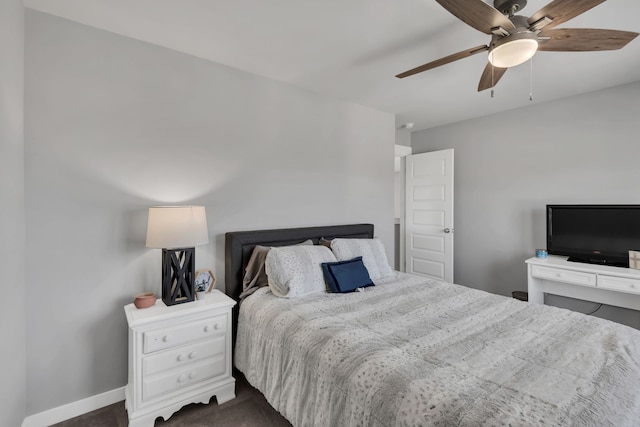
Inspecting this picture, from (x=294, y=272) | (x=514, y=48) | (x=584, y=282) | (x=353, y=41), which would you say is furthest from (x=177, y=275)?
(x=584, y=282)

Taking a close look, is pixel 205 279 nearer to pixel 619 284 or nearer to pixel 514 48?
pixel 514 48

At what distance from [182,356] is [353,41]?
246 centimetres

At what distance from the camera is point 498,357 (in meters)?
1.34

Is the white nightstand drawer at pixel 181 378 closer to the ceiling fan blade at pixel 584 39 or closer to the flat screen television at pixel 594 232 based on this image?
the ceiling fan blade at pixel 584 39

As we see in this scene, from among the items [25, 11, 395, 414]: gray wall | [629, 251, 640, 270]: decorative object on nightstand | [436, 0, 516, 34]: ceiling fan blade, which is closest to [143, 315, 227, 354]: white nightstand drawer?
[25, 11, 395, 414]: gray wall

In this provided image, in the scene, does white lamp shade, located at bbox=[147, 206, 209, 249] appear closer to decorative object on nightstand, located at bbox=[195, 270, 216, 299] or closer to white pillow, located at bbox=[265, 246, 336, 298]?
decorative object on nightstand, located at bbox=[195, 270, 216, 299]

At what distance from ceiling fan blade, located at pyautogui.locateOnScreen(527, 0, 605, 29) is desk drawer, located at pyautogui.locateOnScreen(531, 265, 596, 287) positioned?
232 cm

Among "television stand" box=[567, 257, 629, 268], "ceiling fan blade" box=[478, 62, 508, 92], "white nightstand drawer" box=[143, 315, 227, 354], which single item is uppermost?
"ceiling fan blade" box=[478, 62, 508, 92]

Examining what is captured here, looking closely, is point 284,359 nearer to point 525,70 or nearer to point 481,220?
point 525,70

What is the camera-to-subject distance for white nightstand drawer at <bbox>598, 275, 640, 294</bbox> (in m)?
2.49

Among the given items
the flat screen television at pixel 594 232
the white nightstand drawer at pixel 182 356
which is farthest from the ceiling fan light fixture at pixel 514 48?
the white nightstand drawer at pixel 182 356

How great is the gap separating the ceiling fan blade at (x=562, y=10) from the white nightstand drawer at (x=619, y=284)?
2.33 meters

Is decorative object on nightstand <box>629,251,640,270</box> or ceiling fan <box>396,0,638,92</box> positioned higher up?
ceiling fan <box>396,0,638,92</box>

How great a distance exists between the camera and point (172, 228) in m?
1.93
